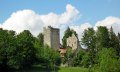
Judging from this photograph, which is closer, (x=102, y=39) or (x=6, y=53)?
(x=6, y=53)

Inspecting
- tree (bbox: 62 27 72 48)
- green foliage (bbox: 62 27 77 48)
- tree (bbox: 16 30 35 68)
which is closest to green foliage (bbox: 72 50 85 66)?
tree (bbox: 16 30 35 68)

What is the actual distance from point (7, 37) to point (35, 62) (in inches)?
709

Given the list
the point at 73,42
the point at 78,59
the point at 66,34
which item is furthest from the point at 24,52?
the point at 66,34

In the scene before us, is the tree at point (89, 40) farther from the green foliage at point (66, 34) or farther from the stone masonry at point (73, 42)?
the green foliage at point (66, 34)

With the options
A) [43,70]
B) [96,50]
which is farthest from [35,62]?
[96,50]

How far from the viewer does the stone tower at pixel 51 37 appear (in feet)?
446

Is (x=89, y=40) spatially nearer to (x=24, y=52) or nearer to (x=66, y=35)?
(x=24, y=52)

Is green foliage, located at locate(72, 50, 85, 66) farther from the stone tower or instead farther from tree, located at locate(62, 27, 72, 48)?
tree, located at locate(62, 27, 72, 48)

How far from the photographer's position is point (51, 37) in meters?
137

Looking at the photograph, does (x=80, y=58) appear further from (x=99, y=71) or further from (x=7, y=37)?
(x=99, y=71)

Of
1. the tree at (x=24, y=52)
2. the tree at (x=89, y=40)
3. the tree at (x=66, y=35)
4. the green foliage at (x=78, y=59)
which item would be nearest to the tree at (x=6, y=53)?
the tree at (x=24, y=52)

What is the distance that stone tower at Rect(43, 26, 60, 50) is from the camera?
13600 cm

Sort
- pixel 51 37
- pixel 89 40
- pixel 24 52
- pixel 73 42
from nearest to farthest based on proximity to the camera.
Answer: pixel 24 52, pixel 89 40, pixel 51 37, pixel 73 42

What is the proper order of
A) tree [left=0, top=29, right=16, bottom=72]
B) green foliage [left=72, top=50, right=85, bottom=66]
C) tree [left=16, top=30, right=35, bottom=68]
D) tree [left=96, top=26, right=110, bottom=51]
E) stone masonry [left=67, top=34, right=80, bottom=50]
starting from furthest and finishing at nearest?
1. stone masonry [left=67, top=34, right=80, bottom=50]
2. green foliage [left=72, top=50, right=85, bottom=66]
3. tree [left=96, top=26, right=110, bottom=51]
4. tree [left=16, top=30, right=35, bottom=68]
5. tree [left=0, top=29, right=16, bottom=72]
